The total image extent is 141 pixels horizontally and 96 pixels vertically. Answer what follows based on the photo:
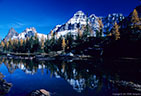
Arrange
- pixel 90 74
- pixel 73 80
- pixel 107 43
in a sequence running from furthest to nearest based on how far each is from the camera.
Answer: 1. pixel 107 43
2. pixel 90 74
3. pixel 73 80

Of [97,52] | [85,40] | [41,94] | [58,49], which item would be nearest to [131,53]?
[97,52]

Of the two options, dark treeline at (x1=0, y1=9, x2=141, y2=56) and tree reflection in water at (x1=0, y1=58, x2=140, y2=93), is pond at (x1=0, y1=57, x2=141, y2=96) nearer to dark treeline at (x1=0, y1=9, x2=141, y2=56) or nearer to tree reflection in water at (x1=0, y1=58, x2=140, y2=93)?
tree reflection in water at (x1=0, y1=58, x2=140, y2=93)

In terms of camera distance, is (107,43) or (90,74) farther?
(107,43)

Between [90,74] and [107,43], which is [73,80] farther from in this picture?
[107,43]

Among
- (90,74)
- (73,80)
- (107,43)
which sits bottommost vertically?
(73,80)

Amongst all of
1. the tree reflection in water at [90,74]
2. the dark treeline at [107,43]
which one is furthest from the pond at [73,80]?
the dark treeline at [107,43]

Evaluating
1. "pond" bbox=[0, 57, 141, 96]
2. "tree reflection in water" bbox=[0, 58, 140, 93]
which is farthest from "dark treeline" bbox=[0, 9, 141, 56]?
"pond" bbox=[0, 57, 141, 96]

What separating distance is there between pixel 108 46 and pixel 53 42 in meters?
56.5

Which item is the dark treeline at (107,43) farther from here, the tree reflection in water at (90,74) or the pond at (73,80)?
the pond at (73,80)

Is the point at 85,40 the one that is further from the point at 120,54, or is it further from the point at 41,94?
the point at 41,94

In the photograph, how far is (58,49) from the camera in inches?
3760

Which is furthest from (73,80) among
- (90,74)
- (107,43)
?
(107,43)

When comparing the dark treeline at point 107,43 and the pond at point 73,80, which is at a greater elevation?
the dark treeline at point 107,43

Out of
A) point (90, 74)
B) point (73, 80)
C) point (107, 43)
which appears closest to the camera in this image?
point (73, 80)
